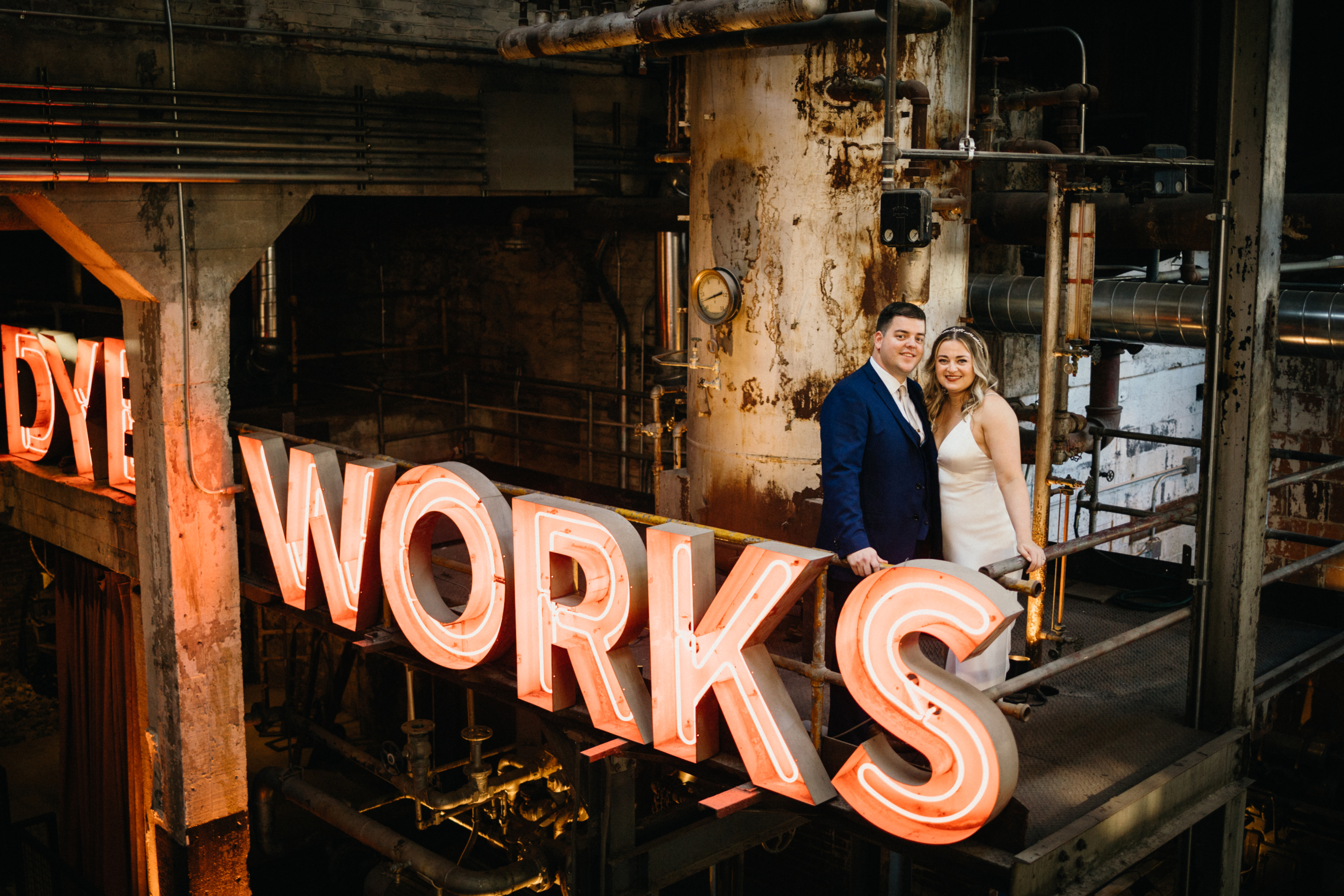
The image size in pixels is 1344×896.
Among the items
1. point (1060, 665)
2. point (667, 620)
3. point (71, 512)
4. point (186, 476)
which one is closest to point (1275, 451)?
point (1060, 665)

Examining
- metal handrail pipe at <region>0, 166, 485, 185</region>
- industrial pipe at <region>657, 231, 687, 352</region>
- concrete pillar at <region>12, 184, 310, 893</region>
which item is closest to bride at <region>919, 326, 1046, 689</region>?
metal handrail pipe at <region>0, 166, 485, 185</region>

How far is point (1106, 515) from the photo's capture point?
12.1 meters

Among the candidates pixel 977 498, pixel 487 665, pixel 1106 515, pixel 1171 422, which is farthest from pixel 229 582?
pixel 1171 422

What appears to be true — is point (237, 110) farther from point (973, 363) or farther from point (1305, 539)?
point (1305, 539)

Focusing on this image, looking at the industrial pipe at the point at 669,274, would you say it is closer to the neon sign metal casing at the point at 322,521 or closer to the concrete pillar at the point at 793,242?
the concrete pillar at the point at 793,242

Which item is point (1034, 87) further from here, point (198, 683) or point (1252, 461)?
point (198, 683)

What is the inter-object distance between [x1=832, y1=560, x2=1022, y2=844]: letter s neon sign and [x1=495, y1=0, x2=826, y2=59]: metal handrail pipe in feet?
11.1

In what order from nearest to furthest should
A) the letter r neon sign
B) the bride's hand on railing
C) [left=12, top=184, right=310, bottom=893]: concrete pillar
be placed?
the bride's hand on railing → the letter r neon sign → [left=12, top=184, right=310, bottom=893]: concrete pillar

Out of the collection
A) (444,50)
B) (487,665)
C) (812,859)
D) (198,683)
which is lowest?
(812,859)

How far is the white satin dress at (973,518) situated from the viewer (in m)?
5.20

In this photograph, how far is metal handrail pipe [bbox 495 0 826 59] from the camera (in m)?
6.31

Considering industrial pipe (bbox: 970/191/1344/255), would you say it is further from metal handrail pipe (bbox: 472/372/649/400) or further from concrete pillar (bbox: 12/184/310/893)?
concrete pillar (bbox: 12/184/310/893)

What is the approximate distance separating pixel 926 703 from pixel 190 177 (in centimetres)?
601

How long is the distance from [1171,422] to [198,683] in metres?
10.5
